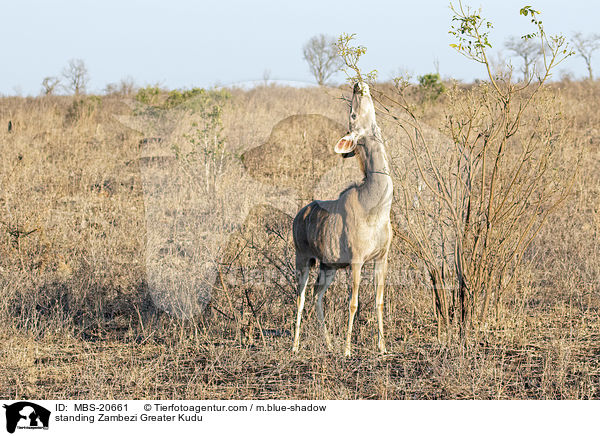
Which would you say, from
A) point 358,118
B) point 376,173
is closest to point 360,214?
point 376,173

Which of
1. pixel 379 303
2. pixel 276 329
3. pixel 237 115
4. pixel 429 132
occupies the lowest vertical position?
pixel 276 329

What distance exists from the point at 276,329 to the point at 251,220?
10.5 feet

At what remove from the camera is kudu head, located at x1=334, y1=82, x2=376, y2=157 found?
477 cm

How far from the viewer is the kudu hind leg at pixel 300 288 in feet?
17.6

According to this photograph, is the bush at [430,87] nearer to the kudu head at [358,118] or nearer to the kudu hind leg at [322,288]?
the kudu hind leg at [322,288]

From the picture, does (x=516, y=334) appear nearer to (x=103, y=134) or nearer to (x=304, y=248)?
(x=304, y=248)

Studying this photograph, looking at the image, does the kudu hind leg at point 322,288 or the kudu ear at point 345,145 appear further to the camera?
the kudu hind leg at point 322,288

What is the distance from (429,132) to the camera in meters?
8.59

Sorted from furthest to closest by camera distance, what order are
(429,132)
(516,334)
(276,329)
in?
1. (429,132)
2. (276,329)
3. (516,334)

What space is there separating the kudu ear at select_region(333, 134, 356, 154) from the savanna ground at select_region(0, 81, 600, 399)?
70 centimetres

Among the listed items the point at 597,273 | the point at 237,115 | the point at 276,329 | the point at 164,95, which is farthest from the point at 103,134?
the point at 597,273
